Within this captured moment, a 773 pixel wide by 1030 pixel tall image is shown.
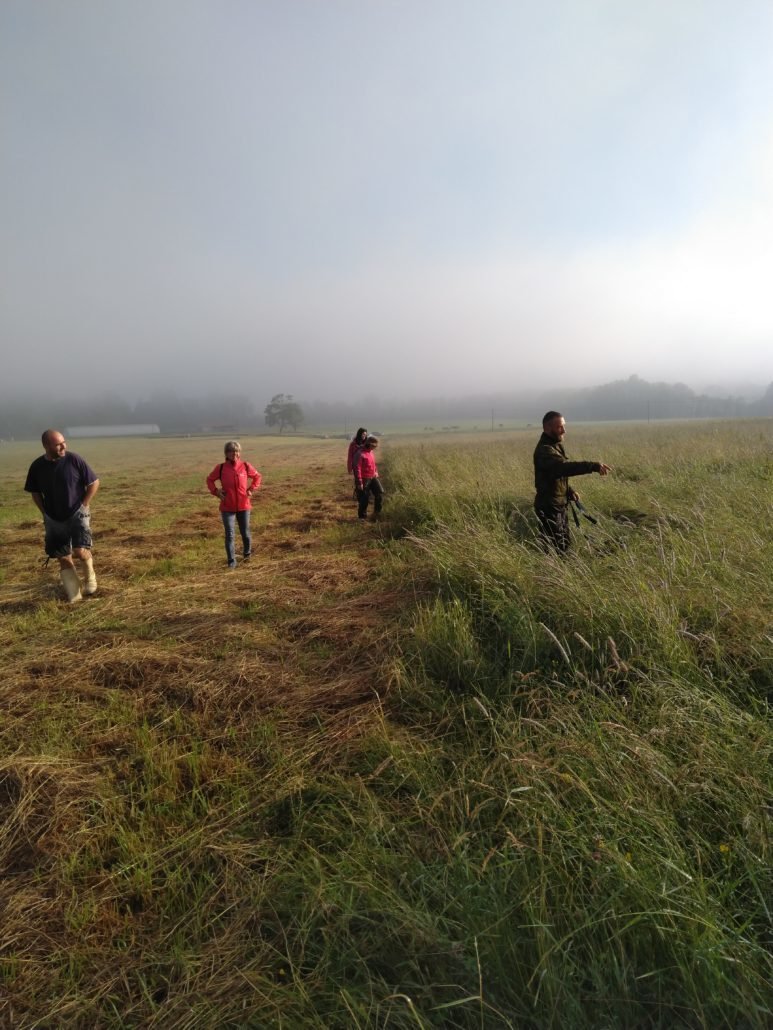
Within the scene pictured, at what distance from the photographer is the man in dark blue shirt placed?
19.5 feet

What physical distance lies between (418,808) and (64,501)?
592cm

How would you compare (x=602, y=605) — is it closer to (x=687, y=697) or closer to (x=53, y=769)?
(x=687, y=697)

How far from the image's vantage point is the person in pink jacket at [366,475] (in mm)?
10273

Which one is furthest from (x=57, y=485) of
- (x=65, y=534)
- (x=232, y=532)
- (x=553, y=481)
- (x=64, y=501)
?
(x=553, y=481)

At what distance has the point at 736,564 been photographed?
161 inches

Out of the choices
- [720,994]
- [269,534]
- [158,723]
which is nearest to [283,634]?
[158,723]

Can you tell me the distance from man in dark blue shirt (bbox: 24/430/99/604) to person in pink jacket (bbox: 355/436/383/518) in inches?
209

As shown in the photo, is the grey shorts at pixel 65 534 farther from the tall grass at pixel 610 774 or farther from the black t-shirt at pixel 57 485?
the tall grass at pixel 610 774

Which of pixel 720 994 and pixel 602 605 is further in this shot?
pixel 602 605

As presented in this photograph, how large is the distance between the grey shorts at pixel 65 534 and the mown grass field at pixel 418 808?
1483mm

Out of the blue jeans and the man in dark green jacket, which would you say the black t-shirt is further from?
the man in dark green jacket

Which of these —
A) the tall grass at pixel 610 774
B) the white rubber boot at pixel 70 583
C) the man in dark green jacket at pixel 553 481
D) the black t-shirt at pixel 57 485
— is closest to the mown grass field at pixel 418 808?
the tall grass at pixel 610 774

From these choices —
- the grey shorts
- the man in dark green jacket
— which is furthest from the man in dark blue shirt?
the man in dark green jacket

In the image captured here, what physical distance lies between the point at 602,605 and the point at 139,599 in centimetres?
548
